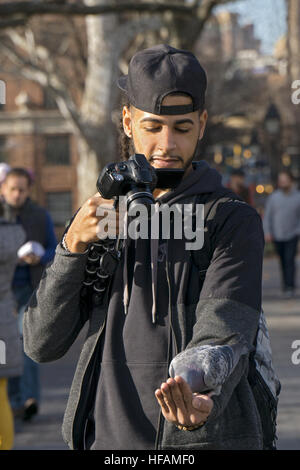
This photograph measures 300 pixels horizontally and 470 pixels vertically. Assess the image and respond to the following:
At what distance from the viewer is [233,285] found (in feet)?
7.05

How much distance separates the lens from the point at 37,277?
7082mm

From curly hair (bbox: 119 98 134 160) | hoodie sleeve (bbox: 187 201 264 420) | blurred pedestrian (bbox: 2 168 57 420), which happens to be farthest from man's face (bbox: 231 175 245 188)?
hoodie sleeve (bbox: 187 201 264 420)

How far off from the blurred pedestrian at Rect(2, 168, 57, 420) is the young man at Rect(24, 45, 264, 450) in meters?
4.44

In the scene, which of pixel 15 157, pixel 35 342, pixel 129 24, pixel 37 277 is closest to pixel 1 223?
pixel 37 277

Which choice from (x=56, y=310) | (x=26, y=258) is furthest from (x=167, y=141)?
(x=26, y=258)

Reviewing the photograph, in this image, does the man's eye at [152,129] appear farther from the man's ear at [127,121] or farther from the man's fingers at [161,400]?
the man's fingers at [161,400]

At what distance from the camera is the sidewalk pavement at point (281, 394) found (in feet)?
19.4

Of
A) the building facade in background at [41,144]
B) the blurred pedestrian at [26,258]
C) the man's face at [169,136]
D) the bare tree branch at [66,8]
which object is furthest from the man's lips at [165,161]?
the building facade in background at [41,144]

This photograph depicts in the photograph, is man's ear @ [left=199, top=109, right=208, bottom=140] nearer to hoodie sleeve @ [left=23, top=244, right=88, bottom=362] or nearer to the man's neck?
the man's neck

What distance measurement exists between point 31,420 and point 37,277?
111 centimetres

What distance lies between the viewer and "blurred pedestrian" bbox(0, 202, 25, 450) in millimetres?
5305

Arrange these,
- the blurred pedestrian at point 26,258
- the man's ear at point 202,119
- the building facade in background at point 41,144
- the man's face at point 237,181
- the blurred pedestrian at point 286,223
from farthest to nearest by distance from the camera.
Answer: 1. the building facade in background at point 41,144
2. the blurred pedestrian at point 286,223
3. the man's face at point 237,181
4. the blurred pedestrian at point 26,258
5. the man's ear at point 202,119

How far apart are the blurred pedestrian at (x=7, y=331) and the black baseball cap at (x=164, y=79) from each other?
3335 mm
